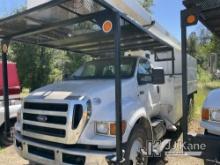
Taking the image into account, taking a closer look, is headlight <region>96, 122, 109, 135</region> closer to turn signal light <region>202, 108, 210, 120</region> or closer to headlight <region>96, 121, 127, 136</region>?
headlight <region>96, 121, 127, 136</region>

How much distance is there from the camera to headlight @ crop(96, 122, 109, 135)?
465 centimetres

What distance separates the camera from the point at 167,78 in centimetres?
784

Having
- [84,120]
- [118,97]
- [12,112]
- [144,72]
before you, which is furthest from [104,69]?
[12,112]

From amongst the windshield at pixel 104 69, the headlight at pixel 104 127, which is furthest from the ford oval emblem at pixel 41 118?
the windshield at pixel 104 69

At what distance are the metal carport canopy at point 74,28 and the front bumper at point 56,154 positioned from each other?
1975 mm

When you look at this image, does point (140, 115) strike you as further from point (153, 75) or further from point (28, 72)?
point (28, 72)

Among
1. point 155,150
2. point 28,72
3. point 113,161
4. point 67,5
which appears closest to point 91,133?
point 113,161

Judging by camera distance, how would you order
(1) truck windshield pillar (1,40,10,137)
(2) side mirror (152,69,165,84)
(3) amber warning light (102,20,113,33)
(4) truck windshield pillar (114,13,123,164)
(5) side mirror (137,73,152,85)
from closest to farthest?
1. (4) truck windshield pillar (114,13,123,164)
2. (3) amber warning light (102,20,113,33)
3. (5) side mirror (137,73,152,85)
4. (2) side mirror (152,69,165,84)
5. (1) truck windshield pillar (1,40,10,137)

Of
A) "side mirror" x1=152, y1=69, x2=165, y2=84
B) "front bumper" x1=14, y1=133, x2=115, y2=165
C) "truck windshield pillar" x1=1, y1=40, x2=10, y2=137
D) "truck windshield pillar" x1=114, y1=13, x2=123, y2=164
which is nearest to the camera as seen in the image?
"front bumper" x1=14, y1=133, x2=115, y2=165

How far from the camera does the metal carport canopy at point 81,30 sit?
4.73 meters

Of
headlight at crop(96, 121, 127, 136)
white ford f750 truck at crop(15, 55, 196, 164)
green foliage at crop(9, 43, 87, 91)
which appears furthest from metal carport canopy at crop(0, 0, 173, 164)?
green foliage at crop(9, 43, 87, 91)

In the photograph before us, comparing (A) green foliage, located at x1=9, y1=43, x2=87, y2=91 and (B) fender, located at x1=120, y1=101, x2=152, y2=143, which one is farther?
(A) green foliage, located at x1=9, y1=43, x2=87, y2=91

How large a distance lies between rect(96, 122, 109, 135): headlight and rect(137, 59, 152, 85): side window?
5.31 feet

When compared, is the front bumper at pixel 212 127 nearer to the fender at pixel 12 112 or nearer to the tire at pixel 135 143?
the tire at pixel 135 143
